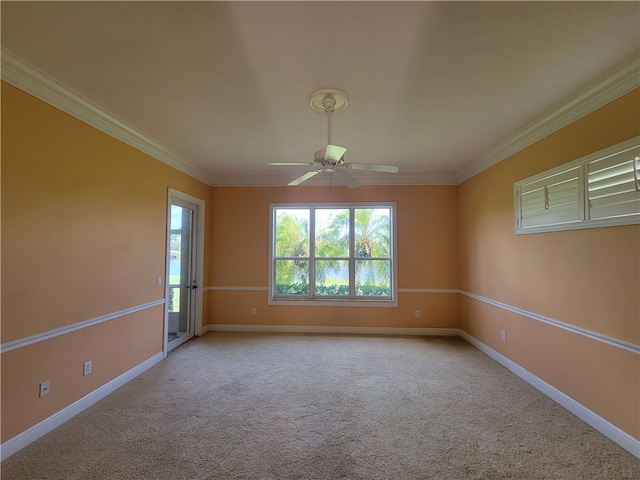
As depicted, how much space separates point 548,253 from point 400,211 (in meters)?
2.28

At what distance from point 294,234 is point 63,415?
11.4ft

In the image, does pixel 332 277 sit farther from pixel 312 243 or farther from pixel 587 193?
pixel 587 193

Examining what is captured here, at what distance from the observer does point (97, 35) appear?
159 centimetres

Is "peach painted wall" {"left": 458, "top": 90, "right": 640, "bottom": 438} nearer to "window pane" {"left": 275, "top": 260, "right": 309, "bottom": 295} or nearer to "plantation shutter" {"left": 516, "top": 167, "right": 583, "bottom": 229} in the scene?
"plantation shutter" {"left": 516, "top": 167, "right": 583, "bottom": 229}

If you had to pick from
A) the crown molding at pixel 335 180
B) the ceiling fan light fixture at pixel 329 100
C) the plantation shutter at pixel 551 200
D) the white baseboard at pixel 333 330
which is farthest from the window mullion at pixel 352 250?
the ceiling fan light fixture at pixel 329 100

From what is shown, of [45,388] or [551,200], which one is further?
[551,200]

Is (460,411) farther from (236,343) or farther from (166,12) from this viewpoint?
(166,12)

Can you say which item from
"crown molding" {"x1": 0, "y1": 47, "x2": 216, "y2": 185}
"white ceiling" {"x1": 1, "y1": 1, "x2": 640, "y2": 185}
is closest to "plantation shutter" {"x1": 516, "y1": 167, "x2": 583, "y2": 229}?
"white ceiling" {"x1": 1, "y1": 1, "x2": 640, "y2": 185}

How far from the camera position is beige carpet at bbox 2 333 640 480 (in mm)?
1752

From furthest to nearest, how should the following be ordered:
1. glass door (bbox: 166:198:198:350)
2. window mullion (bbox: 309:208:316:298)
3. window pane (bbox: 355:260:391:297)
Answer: window mullion (bbox: 309:208:316:298) < window pane (bbox: 355:260:391:297) < glass door (bbox: 166:198:198:350)

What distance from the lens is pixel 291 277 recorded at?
4859mm

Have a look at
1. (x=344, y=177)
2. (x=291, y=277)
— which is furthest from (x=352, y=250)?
(x=344, y=177)

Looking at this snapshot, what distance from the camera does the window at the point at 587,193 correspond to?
1.91 meters

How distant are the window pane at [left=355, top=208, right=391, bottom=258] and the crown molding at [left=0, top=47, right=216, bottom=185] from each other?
3116mm
